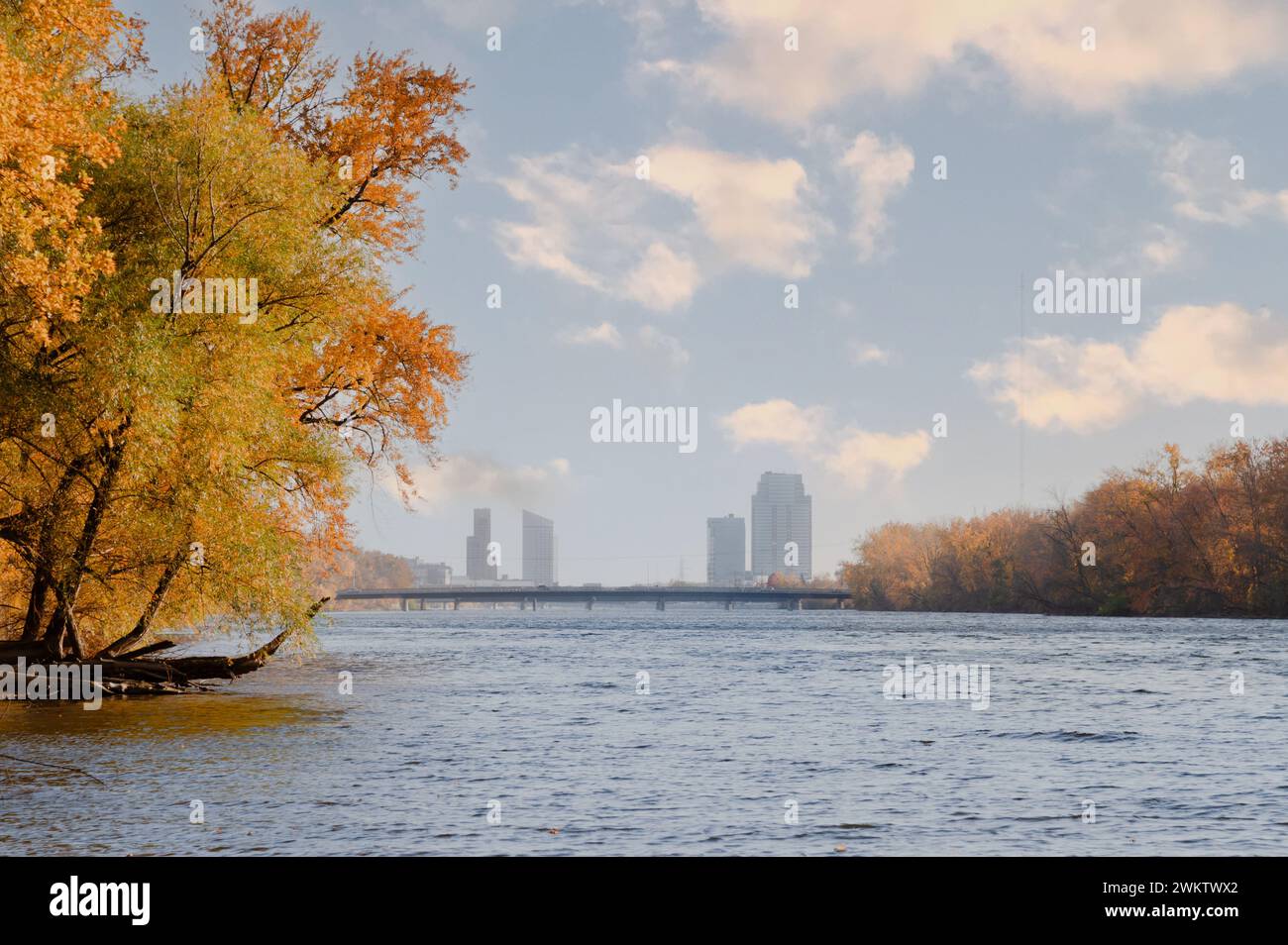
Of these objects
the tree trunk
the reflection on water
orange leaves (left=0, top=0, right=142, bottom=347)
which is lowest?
the reflection on water

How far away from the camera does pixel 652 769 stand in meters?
24.7

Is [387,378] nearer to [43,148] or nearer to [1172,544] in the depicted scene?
Result: [43,148]

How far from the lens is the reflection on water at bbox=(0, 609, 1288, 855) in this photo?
1783cm

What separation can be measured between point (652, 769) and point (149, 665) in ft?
62.4

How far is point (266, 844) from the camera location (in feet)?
55.2

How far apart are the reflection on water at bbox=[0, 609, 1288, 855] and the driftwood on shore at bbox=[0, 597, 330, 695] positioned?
1.82ft

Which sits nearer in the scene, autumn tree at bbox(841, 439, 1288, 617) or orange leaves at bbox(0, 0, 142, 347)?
orange leaves at bbox(0, 0, 142, 347)

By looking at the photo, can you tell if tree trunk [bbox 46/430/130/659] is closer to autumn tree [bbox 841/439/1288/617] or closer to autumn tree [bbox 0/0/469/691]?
autumn tree [bbox 0/0/469/691]

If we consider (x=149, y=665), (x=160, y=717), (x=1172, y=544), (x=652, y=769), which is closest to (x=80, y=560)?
(x=160, y=717)

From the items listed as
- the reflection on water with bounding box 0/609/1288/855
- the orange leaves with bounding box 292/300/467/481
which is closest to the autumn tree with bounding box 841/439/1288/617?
the reflection on water with bounding box 0/609/1288/855

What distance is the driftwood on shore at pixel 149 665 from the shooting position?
34438mm
